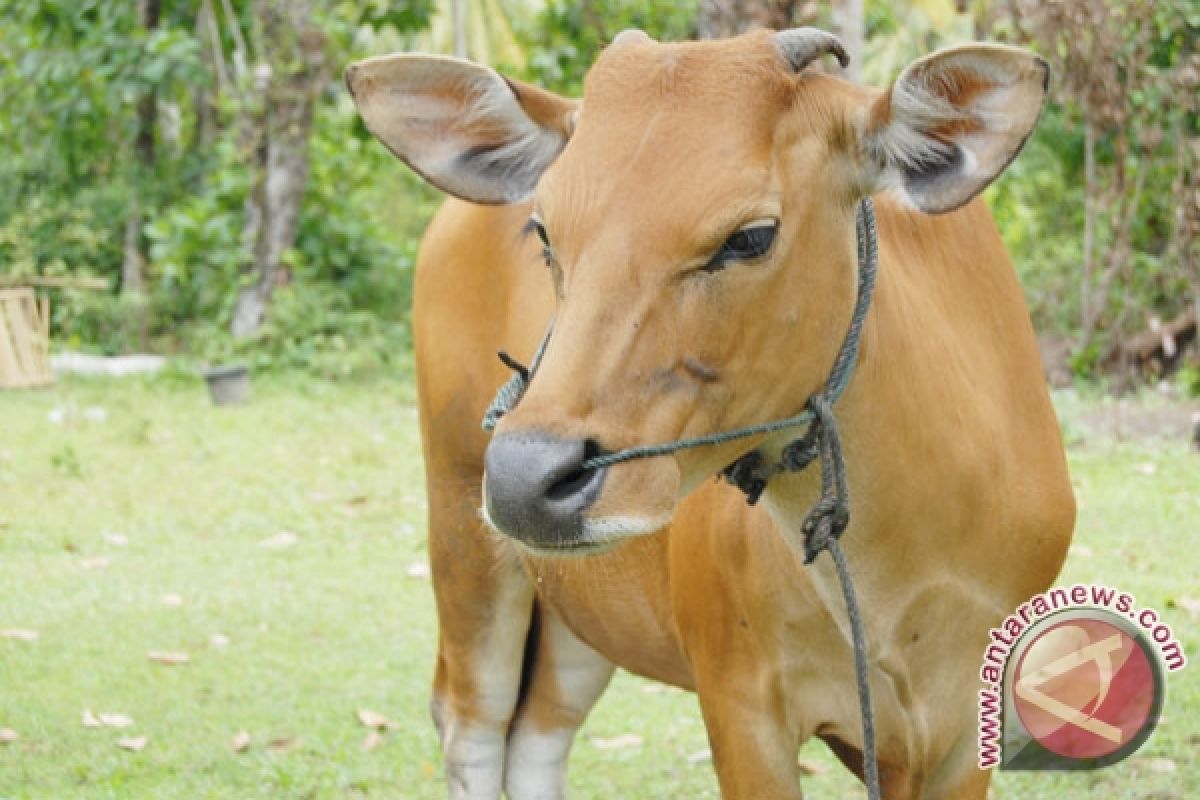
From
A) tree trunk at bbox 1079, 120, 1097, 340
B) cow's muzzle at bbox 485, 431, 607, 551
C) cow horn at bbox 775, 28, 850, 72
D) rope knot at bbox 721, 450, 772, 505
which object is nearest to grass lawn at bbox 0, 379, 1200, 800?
tree trunk at bbox 1079, 120, 1097, 340

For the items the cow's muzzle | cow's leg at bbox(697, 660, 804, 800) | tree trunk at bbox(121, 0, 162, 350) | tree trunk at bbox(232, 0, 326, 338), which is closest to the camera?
the cow's muzzle

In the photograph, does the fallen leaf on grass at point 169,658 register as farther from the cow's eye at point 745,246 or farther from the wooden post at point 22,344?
the wooden post at point 22,344

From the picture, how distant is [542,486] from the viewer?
2.46m

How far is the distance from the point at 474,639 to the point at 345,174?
10824mm

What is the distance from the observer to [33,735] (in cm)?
627

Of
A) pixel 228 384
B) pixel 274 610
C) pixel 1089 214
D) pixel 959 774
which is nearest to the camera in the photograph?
pixel 959 774

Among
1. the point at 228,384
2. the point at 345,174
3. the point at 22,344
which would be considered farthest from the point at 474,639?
the point at 345,174

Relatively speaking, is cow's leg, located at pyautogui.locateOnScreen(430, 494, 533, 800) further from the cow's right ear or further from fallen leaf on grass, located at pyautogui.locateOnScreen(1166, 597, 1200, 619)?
fallen leaf on grass, located at pyautogui.locateOnScreen(1166, 597, 1200, 619)

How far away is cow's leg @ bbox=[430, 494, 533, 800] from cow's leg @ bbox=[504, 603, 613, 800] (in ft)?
0.18

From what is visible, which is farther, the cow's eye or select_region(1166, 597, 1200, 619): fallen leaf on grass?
select_region(1166, 597, 1200, 619): fallen leaf on grass

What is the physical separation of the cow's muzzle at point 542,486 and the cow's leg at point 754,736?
97cm

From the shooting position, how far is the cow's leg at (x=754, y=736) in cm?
336

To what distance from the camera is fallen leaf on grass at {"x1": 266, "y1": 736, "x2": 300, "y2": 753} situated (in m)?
6.21

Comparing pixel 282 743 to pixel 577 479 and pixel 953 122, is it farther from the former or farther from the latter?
pixel 953 122
